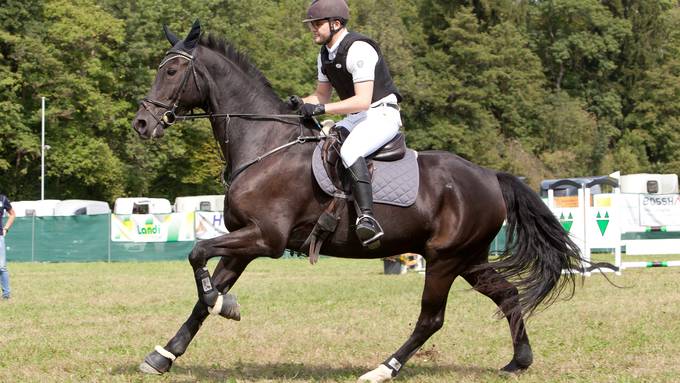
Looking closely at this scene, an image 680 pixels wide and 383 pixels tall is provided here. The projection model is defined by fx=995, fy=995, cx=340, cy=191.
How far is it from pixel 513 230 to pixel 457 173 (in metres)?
0.98

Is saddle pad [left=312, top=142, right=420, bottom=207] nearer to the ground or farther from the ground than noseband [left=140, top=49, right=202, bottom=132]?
nearer to the ground

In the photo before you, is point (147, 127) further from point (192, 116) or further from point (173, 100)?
point (192, 116)

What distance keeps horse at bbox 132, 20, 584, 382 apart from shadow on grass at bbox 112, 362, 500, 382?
0.28 meters

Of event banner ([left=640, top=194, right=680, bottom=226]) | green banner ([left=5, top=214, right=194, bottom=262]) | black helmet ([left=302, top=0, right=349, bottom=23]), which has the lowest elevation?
green banner ([left=5, top=214, right=194, bottom=262])

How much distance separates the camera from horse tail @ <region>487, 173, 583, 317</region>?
9102mm

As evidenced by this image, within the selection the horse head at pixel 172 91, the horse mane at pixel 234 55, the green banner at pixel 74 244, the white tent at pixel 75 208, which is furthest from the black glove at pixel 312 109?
the white tent at pixel 75 208

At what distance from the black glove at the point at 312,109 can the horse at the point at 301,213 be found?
0.21 metres

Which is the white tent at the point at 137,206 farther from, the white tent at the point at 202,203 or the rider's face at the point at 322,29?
the rider's face at the point at 322,29

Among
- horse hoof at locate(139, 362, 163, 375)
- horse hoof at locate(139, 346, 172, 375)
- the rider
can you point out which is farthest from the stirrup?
horse hoof at locate(139, 362, 163, 375)

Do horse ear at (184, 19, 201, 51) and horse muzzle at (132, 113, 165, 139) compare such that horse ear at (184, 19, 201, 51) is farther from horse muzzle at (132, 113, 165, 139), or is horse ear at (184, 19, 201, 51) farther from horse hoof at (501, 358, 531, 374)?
horse hoof at (501, 358, 531, 374)

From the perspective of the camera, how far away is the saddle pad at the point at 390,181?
8336 mm

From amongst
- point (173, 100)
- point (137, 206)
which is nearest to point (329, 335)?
point (173, 100)

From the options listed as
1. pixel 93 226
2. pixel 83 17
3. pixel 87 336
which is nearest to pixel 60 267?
pixel 93 226

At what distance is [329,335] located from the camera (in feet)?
37.9
